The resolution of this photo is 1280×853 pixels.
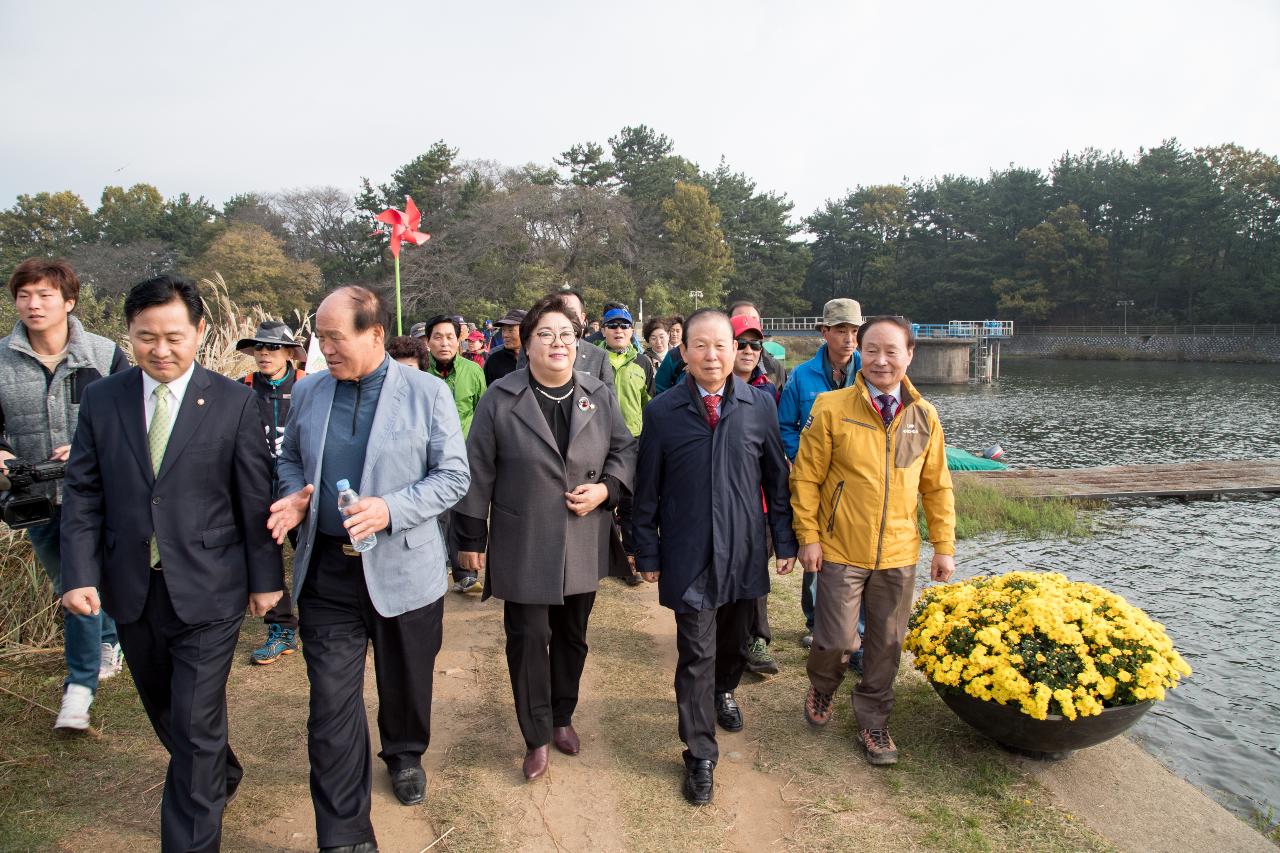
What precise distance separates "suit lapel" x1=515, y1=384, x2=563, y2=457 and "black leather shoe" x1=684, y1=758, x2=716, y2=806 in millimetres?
1376

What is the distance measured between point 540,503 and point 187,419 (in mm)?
1294

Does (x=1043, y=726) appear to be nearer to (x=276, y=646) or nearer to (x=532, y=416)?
(x=532, y=416)

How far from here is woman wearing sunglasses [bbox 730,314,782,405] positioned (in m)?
4.36

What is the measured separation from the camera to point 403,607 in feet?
8.99

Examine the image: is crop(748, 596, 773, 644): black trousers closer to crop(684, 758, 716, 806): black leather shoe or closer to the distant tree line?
crop(684, 758, 716, 806): black leather shoe

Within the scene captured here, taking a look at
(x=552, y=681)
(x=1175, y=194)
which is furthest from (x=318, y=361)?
(x=1175, y=194)

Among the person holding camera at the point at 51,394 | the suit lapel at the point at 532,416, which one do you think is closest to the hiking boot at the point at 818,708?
the suit lapel at the point at 532,416

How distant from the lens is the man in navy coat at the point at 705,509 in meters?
3.19

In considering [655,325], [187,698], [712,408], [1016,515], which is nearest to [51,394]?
[187,698]

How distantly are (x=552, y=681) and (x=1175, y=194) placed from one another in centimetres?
5798

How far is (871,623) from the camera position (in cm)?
336

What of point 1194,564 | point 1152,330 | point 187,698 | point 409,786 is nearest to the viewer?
point 187,698

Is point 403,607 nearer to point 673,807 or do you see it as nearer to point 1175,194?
point 673,807

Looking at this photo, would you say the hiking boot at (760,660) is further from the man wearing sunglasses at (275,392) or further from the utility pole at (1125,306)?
the utility pole at (1125,306)
